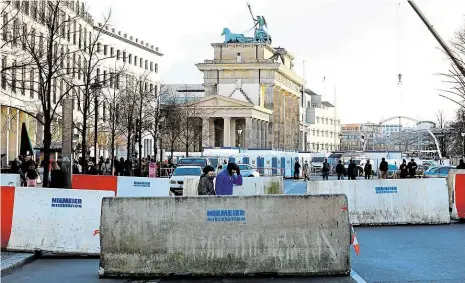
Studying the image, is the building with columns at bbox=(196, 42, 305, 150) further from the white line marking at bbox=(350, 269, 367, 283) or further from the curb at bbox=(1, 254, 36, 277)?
the white line marking at bbox=(350, 269, 367, 283)

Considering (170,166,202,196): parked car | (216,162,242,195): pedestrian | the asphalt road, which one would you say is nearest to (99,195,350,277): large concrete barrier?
the asphalt road

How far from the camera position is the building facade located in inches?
1268

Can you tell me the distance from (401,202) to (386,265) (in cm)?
920

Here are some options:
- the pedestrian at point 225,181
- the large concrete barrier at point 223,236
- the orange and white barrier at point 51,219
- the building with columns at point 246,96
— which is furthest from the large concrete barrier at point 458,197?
the building with columns at point 246,96

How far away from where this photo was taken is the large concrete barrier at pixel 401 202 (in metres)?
22.2

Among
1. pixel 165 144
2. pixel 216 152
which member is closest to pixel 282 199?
pixel 216 152

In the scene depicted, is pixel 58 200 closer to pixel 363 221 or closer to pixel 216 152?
pixel 363 221

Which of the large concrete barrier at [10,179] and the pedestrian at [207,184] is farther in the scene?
the large concrete barrier at [10,179]

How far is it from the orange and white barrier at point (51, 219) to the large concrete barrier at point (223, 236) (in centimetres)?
291

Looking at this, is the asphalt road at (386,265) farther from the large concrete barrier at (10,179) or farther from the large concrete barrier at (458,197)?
the large concrete barrier at (10,179)

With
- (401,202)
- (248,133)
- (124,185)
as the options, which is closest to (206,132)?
(248,133)

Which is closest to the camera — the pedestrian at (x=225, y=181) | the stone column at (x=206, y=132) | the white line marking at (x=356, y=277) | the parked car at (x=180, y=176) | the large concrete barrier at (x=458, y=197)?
the white line marking at (x=356, y=277)

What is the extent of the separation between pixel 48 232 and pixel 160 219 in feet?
12.8

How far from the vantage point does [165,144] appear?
93875mm
